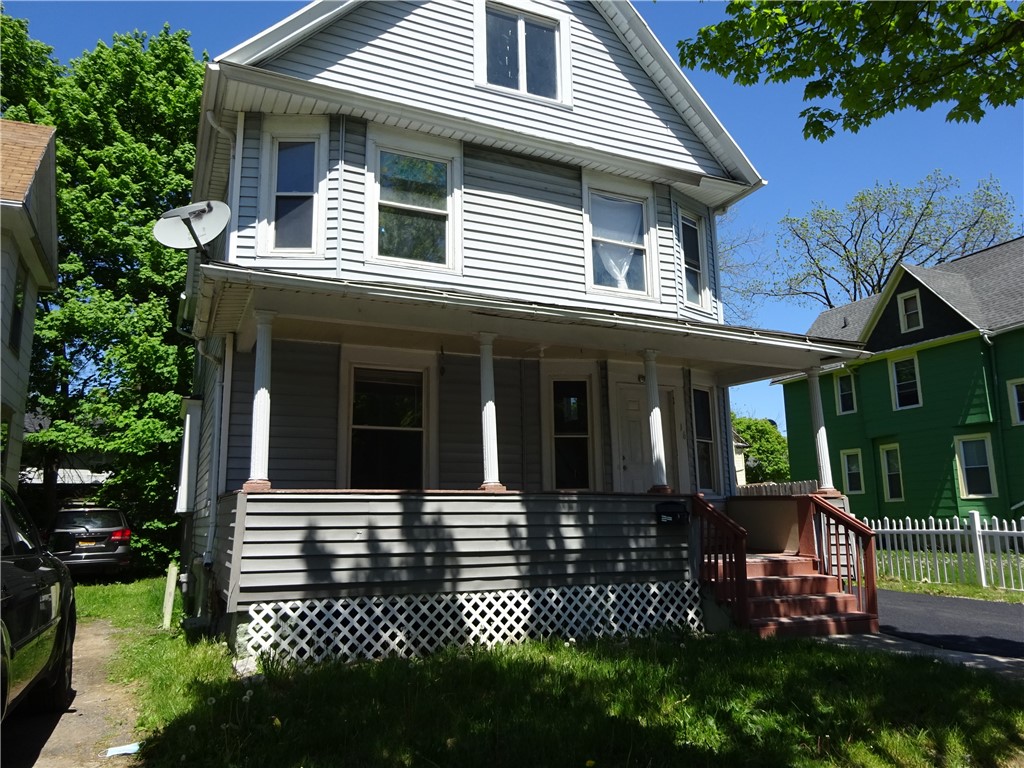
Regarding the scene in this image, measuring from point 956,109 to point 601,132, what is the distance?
16.3 feet

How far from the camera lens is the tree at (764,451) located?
4016 cm

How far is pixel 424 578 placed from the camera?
7617 millimetres

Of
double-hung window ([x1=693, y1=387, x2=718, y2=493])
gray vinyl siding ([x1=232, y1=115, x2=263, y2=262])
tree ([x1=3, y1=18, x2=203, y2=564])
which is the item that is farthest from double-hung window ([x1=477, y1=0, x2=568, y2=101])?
tree ([x1=3, y1=18, x2=203, y2=564])

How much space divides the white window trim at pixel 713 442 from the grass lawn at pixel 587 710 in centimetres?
470

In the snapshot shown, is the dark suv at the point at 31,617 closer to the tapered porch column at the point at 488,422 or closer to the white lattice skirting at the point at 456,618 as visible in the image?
the white lattice skirting at the point at 456,618

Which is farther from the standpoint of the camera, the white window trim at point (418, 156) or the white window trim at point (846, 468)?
the white window trim at point (846, 468)

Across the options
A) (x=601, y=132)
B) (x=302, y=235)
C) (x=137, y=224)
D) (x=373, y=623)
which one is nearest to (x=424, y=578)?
(x=373, y=623)

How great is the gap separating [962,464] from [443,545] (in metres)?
19.0

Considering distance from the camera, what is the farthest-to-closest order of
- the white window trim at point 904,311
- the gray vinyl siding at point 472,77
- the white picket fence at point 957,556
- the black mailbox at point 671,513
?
the white window trim at point 904,311
the white picket fence at point 957,556
the gray vinyl siding at point 472,77
the black mailbox at point 671,513

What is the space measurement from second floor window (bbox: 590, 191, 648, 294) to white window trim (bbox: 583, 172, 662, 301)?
0.05m

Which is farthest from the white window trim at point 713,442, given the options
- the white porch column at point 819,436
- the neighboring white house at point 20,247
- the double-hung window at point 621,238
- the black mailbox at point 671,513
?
the neighboring white house at point 20,247

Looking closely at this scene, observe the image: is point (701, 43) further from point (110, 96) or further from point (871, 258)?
point (871, 258)

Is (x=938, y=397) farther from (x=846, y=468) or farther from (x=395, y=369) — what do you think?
(x=395, y=369)

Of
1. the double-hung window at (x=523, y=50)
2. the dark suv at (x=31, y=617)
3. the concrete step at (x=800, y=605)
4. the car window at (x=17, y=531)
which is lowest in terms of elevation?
the concrete step at (x=800, y=605)
